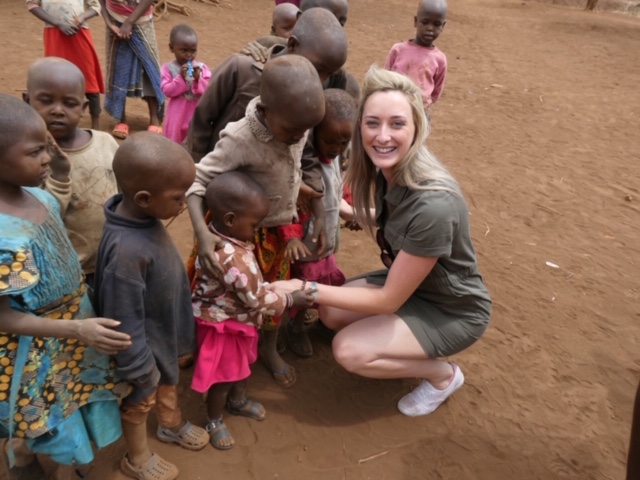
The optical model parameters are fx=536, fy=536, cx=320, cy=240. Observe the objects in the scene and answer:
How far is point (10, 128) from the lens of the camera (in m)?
1.53

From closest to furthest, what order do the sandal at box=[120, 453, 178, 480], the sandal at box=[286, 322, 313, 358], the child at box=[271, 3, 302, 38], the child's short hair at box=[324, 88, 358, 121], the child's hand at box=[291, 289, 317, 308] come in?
the sandal at box=[120, 453, 178, 480] → the child's hand at box=[291, 289, 317, 308] → the child's short hair at box=[324, 88, 358, 121] → the sandal at box=[286, 322, 313, 358] → the child at box=[271, 3, 302, 38]

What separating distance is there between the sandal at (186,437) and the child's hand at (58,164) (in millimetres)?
1164

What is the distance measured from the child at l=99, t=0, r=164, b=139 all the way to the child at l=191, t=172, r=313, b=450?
348 cm

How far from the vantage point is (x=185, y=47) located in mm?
4250

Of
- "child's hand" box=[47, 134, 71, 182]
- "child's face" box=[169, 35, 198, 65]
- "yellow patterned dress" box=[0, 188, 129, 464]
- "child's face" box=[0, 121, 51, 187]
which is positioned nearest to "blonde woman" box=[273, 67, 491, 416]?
"yellow patterned dress" box=[0, 188, 129, 464]

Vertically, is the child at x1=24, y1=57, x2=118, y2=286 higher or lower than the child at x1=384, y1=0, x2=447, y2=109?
lower

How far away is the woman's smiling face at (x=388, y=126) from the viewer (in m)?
2.33

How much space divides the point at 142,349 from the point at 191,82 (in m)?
2.92

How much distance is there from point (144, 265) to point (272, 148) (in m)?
0.75

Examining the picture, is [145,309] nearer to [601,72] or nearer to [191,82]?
[191,82]

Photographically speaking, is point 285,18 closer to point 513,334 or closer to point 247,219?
point 247,219

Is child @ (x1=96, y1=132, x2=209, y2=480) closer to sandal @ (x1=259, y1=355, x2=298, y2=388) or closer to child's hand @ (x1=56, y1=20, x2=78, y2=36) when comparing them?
sandal @ (x1=259, y1=355, x2=298, y2=388)

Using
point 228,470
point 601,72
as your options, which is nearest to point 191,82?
point 228,470

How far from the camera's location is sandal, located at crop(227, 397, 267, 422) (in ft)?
8.36
